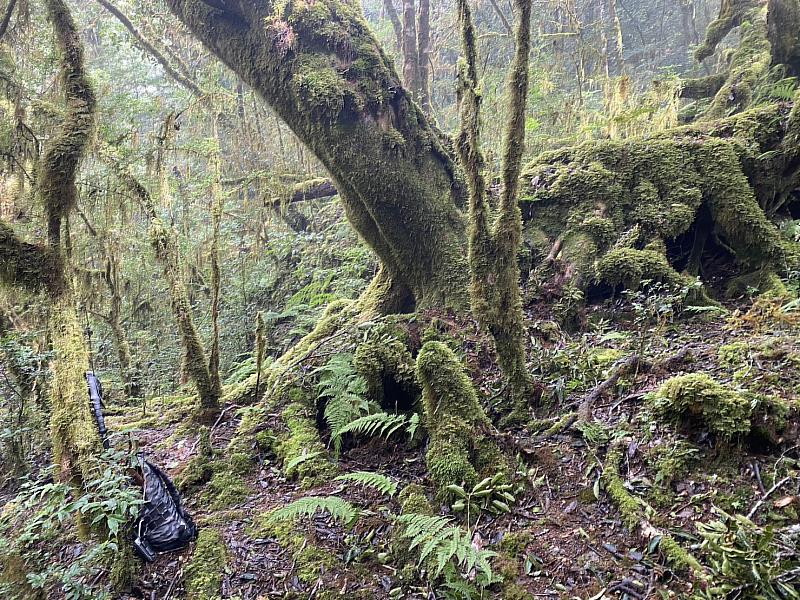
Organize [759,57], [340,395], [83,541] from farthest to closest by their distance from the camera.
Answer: [759,57] → [340,395] → [83,541]

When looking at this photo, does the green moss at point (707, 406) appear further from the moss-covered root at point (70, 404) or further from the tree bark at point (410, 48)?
the tree bark at point (410, 48)

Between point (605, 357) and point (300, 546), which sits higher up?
point (605, 357)

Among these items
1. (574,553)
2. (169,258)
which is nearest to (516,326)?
(574,553)

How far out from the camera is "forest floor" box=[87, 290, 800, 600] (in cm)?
281

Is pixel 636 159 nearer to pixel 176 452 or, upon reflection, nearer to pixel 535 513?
pixel 535 513

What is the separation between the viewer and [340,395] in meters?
4.82

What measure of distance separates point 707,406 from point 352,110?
15.5 feet

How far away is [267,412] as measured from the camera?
17.5 ft

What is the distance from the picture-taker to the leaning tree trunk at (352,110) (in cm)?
592

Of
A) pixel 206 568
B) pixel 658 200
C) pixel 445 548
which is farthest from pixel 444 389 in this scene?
pixel 658 200

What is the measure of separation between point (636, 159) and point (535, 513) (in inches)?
196

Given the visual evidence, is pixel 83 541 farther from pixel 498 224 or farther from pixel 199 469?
pixel 498 224

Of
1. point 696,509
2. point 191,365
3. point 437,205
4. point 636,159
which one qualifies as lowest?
point 696,509

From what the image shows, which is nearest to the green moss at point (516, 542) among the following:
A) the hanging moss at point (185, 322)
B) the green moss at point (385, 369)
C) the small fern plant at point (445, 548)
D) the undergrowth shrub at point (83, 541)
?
the small fern plant at point (445, 548)
